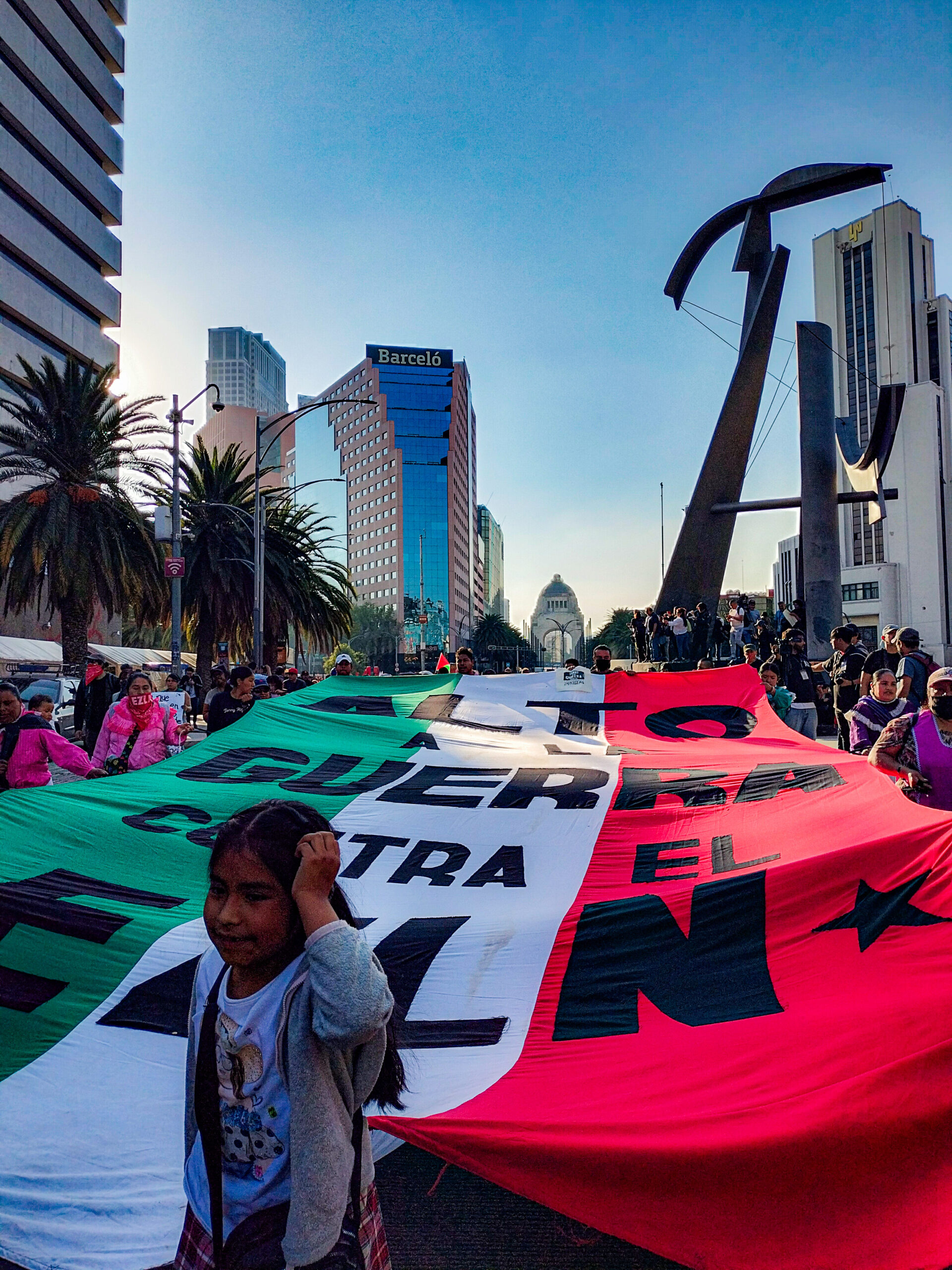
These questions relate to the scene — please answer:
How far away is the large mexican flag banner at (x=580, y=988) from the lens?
2756mm

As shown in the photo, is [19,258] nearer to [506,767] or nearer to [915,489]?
[506,767]

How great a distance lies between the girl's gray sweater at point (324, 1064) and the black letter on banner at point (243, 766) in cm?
521

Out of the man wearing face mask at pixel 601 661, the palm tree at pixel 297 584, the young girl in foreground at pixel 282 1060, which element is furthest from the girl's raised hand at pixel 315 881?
the palm tree at pixel 297 584

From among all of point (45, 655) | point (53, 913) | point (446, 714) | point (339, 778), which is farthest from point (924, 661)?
point (45, 655)

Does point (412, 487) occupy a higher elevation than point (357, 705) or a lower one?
higher

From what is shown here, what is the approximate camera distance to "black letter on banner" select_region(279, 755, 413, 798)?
6648 mm

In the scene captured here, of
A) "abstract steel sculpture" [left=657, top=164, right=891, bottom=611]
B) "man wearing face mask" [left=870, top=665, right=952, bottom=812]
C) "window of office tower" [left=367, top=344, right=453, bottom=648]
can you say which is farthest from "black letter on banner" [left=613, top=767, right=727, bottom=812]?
"window of office tower" [left=367, top=344, right=453, bottom=648]

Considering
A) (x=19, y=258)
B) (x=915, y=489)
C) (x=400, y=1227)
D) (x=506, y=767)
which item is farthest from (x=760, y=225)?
(x=915, y=489)

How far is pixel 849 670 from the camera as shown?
33.7 ft

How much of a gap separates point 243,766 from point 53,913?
2.78 m

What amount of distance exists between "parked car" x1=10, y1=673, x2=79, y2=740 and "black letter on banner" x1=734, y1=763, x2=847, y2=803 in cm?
1862

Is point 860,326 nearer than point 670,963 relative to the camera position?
No

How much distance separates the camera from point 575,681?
928 centimetres

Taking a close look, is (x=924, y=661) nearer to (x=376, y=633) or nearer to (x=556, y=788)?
(x=556, y=788)
